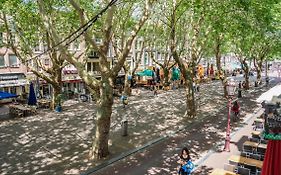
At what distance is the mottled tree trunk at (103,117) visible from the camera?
11.2 metres

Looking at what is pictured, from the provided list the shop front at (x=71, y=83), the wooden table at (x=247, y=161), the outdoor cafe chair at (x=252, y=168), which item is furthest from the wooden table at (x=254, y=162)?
the shop front at (x=71, y=83)

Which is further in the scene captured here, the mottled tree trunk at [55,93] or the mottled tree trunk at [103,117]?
the mottled tree trunk at [55,93]

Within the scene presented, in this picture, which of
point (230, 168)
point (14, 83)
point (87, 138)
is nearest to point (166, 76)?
point (14, 83)

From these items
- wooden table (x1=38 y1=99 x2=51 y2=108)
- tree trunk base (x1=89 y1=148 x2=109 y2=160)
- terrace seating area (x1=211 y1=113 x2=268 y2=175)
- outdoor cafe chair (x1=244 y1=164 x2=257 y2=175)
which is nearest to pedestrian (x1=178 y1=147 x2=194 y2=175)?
terrace seating area (x1=211 y1=113 x2=268 y2=175)

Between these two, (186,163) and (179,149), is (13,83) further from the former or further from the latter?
(186,163)

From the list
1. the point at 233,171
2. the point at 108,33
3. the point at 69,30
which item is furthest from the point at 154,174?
the point at 69,30

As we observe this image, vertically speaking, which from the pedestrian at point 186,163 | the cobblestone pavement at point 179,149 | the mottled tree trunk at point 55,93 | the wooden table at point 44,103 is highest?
the mottled tree trunk at point 55,93

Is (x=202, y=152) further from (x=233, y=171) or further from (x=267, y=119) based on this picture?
(x=267, y=119)

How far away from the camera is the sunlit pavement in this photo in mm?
11297

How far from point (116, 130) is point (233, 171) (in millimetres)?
8428

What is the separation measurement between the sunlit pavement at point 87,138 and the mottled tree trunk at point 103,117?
0.67 meters

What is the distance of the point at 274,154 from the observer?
Answer: 20.5ft

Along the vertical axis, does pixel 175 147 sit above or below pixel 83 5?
below

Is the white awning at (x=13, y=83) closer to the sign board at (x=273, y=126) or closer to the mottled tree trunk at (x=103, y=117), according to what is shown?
the mottled tree trunk at (x=103, y=117)
